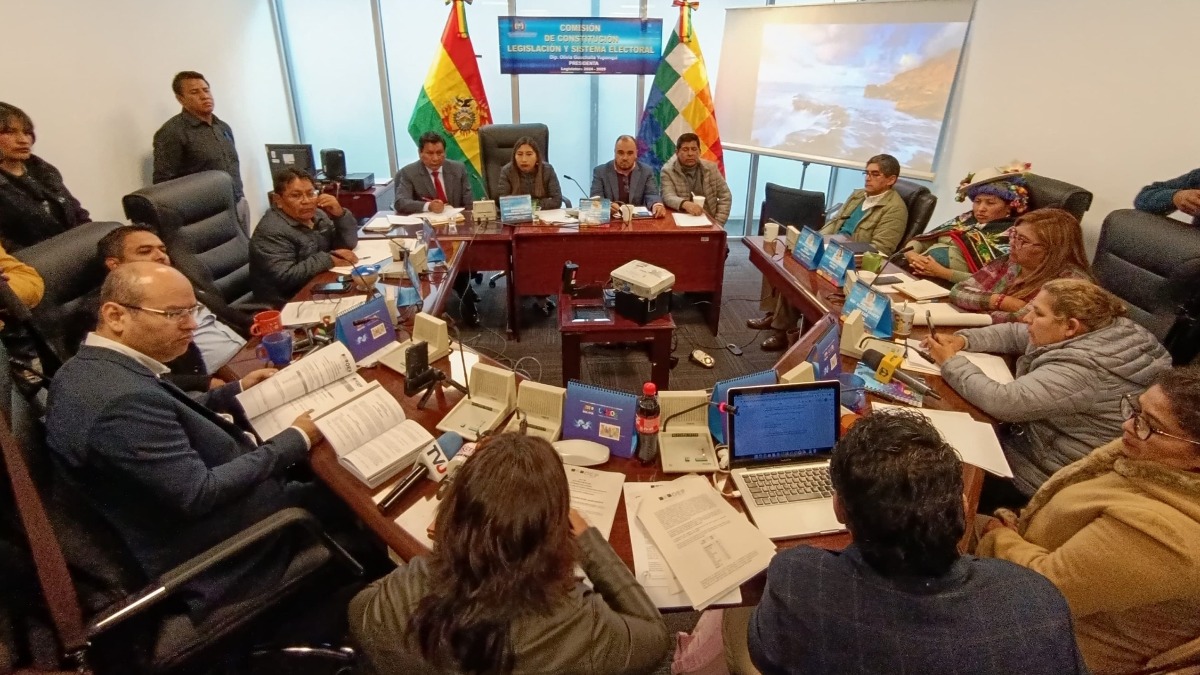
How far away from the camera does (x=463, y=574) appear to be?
0.92 m

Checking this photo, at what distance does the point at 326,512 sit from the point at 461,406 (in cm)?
52

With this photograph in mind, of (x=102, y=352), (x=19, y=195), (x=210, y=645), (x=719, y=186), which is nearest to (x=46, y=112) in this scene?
(x=19, y=195)

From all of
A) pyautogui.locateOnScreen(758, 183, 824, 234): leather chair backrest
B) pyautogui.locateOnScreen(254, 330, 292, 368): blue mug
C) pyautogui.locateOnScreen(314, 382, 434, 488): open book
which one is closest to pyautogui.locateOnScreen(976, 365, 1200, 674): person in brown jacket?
pyautogui.locateOnScreen(314, 382, 434, 488): open book

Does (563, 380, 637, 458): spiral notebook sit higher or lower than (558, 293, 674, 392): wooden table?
higher

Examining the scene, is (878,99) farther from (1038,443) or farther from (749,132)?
(1038,443)

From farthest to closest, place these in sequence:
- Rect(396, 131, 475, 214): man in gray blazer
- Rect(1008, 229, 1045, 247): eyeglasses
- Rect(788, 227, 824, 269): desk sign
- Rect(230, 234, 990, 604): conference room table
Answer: Rect(396, 131, 475, 214): man in gray blazer → Rect(788, 227, 824, 269): desk sign → Rect(1008, 229, 1045, 247): eyeglasses → Rect(230, 234, 990, 604): conference room table

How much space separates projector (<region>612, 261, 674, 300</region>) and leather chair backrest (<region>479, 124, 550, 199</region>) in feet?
6.11

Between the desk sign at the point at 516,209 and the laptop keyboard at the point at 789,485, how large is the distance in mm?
2562

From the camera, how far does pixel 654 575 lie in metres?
1.28

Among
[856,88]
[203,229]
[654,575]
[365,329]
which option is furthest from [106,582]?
[856,88]

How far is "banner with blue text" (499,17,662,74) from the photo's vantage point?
4.97 meters

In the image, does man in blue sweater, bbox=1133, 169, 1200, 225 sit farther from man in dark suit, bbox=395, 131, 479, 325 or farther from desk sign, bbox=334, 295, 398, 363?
man in dark suit, bbox=395, 131, 479, 325

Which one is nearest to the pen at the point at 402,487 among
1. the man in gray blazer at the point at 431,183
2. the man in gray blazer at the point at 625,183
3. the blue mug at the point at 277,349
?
the blue mug at the point at 277,349

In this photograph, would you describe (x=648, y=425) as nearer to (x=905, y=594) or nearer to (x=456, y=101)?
(x=905, y=594)
